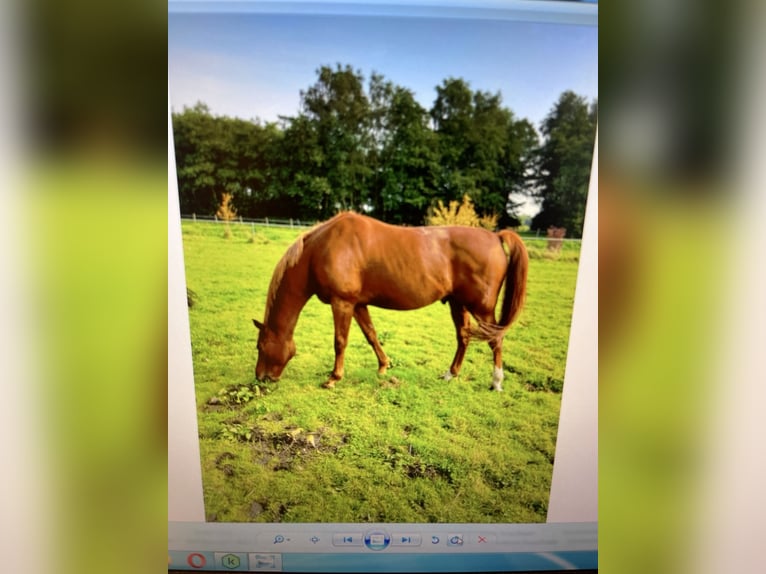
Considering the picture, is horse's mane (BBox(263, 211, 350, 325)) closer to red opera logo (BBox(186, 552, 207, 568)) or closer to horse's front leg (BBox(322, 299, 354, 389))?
horse's front leg (BBox(322, 299, 354, 389))

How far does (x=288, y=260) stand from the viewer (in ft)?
2.44

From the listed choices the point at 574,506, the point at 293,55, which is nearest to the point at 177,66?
the point at 293,55

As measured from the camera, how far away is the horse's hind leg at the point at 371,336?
0.76m

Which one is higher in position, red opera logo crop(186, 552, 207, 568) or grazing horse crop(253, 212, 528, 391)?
grazing horse crop(253, 212, 528, 391)

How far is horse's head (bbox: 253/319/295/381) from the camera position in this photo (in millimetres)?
754

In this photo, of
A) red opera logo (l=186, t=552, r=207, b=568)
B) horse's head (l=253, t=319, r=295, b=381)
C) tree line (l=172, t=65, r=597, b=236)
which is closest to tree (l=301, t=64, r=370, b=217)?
Result: tree line (l=172, t=65, r=597, b=236)

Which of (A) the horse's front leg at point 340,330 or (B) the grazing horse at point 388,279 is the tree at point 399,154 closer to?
(B) the grazing horse at point 388,279

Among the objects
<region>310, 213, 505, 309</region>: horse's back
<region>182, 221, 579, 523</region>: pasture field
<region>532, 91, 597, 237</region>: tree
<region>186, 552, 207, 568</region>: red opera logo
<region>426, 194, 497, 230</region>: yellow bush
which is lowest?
<region>186, 552, 207, 568</region>: red opera logo

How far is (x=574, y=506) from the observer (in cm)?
78

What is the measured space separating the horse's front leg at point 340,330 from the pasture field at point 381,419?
0.01 meters
